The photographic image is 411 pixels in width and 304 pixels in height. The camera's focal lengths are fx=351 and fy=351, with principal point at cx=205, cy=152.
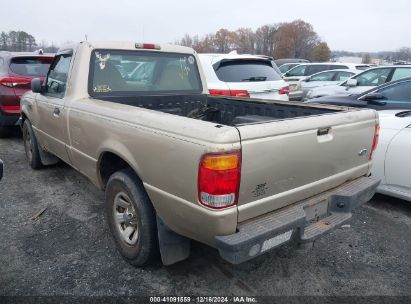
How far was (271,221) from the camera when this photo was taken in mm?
2314

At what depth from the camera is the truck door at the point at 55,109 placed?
12.6 ft

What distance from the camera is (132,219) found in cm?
294

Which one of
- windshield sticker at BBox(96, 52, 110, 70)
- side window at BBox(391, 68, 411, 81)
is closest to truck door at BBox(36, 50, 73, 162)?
windshield sticker at BBox(96, 52, 110, 70)

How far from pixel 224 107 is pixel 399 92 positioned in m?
2.99

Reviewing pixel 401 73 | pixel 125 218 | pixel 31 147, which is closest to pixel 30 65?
pixel 31 147

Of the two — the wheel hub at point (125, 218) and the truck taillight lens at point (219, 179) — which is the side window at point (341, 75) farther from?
the truck taillight lens at point (219, 179)

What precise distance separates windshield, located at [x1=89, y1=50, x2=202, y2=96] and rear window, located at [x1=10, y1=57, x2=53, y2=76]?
13.5 feet

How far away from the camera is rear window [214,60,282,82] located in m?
6.31

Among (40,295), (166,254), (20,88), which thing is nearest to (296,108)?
(166,254)

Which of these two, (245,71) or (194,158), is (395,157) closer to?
(194,158)

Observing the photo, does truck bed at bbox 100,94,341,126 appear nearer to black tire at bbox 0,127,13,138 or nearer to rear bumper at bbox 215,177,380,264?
rear bumper at bbox 215,177,380,264

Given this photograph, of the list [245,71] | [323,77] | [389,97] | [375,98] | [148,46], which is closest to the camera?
[148,46]

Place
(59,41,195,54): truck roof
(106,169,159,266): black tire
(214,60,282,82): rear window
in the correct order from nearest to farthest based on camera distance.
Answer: (106,169,159,266): black tire, (59,41,195,54): truck roof, (214,60,282,82): rear window

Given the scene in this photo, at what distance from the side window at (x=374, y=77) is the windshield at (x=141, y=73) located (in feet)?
19.7
